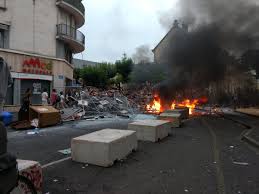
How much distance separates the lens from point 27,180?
11.2 ft

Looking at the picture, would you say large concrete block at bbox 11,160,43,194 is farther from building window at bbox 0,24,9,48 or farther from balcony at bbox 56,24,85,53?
balcony at bbox 56,24,85,53

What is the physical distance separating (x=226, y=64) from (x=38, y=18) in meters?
15.1

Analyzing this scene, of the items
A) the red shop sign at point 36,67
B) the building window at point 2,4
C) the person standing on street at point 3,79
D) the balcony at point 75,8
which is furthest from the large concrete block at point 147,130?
the balcony at point 75,8

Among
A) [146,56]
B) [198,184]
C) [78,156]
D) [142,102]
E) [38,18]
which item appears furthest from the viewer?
[146,56]

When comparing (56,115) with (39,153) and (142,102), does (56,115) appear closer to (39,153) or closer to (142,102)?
(39,153)

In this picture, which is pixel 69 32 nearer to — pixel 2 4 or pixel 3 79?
pixel 2 4

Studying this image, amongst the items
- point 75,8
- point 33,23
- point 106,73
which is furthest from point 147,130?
point 106,73

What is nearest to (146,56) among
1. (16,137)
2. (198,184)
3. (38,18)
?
(38,18)

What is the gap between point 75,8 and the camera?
25359mm

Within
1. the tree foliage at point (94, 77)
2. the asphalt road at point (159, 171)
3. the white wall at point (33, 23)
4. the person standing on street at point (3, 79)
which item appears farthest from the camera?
the tree foliage at point (94, 77)

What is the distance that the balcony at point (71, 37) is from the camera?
78.0 ft

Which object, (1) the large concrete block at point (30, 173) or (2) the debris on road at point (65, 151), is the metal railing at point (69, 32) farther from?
(1) the large concrete block at point (30, 173)

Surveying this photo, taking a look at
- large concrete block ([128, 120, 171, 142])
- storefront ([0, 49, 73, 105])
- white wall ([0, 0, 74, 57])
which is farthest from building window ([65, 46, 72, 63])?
large concrete block ([128, 120, 171, 142])

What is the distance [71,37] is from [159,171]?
2142cm
